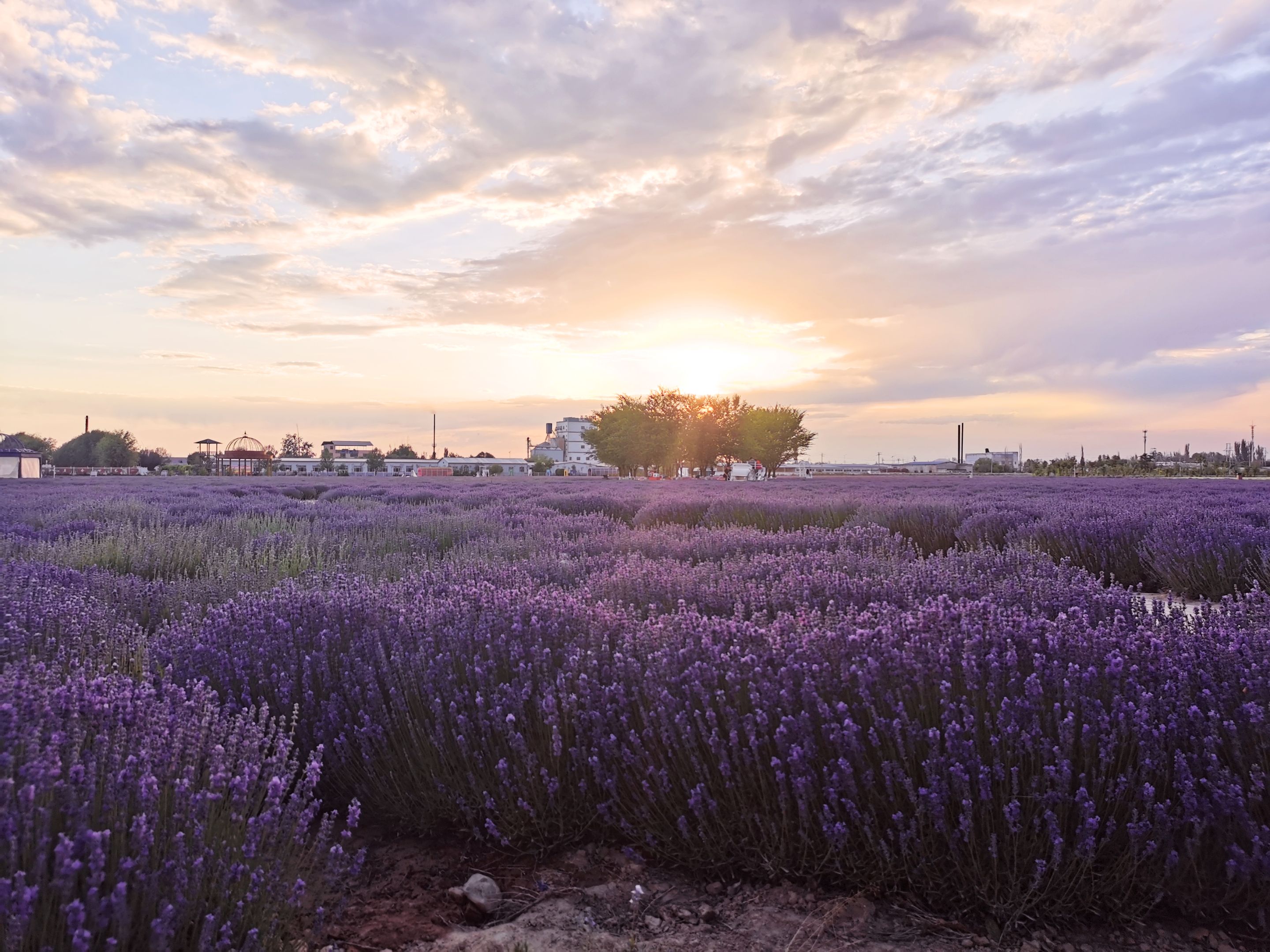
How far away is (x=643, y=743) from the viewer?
2406 millimetres

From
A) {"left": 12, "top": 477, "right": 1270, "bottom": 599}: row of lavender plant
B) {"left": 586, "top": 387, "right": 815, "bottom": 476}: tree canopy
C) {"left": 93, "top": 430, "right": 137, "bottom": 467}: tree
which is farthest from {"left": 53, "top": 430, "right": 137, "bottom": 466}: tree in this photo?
{"left": 12, "top": 477, "right": 1270, "bottom": 599}: row of lavender plant

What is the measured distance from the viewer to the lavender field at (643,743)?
1526mm

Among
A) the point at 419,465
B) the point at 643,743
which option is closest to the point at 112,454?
the point at 419,465

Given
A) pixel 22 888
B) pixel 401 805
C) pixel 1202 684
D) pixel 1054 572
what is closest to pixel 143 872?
pixel 22 888

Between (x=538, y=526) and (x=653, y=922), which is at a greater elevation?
(x=538, y=526)

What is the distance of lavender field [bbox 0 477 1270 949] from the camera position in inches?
60.1

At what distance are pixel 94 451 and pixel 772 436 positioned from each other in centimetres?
7551

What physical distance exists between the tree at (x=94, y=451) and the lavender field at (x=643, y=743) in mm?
95343

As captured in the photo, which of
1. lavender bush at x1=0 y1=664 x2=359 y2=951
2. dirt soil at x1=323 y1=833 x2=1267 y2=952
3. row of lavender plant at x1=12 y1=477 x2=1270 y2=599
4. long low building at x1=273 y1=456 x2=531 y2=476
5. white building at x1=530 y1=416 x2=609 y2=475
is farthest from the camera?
white building at x1=530 y1=416 x2=609 y2=475

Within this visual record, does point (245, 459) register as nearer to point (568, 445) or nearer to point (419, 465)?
point (419, 465)

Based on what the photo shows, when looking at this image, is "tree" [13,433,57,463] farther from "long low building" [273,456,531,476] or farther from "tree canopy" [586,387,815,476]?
"tree canopy" [586,387,815,476]

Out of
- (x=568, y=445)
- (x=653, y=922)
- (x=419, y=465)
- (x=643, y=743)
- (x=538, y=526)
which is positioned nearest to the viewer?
(x=653, y=922)

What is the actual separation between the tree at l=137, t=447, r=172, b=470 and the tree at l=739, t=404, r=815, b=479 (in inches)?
2428

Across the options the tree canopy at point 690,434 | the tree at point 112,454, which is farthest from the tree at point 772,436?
the tree at point 112,454
